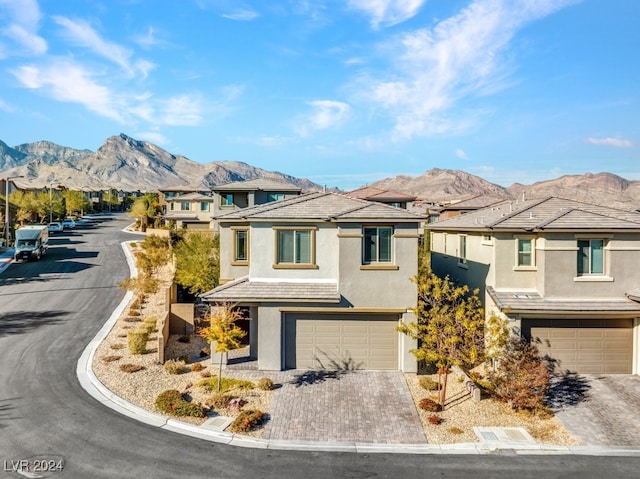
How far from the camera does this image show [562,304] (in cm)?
1802

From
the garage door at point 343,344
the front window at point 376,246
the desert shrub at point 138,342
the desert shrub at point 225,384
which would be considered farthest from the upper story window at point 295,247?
the desert shrub at point 138,342

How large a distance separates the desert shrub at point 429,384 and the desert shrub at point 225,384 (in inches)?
273

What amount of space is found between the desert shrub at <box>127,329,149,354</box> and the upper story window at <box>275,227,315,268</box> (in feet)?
24.1

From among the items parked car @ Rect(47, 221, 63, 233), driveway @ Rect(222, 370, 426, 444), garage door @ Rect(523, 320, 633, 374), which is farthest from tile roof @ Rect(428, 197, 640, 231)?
parked car @ Rect(47, 221, 63, 233)

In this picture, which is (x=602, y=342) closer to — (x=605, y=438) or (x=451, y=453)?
(x=605, y=438)

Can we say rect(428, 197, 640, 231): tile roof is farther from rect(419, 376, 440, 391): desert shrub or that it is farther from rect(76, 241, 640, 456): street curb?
rect(76, 241, 640, 456): street curb

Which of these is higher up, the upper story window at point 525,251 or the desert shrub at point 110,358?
the upper story window at point 525,251

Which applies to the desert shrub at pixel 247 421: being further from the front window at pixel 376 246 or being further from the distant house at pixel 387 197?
the distant house at pixel 387 197

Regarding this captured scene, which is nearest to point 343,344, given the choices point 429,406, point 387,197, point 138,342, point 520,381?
point 429,406

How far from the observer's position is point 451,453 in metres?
12.6

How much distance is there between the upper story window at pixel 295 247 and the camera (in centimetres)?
1905

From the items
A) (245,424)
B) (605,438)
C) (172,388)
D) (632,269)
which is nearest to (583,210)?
(632,269)

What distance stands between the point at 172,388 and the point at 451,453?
415 inches

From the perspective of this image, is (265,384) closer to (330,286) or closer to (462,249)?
(330,286)
